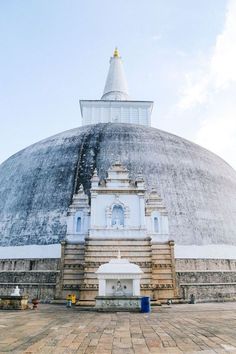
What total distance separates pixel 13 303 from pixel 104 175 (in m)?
10.4

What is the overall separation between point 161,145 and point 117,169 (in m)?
6.45

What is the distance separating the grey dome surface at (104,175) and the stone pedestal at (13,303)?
5924mm

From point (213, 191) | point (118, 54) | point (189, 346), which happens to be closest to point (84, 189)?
point (213, 191)

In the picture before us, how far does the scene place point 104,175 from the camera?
21484 millimetres

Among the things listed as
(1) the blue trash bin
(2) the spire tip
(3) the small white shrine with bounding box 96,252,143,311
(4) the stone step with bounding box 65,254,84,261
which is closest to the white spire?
(2) the spire tip

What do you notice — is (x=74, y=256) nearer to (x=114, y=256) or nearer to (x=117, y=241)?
(x=114, y=256)

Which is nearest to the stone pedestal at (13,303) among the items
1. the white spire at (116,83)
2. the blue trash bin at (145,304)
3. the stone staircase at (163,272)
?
the blue trash bin at (145,304)

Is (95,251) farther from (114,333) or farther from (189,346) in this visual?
(189,346)

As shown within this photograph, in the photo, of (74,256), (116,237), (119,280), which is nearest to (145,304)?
(119,280)

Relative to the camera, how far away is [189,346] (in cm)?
536

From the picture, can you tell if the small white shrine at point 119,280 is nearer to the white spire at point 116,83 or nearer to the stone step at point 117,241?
the stone step at point 117,241

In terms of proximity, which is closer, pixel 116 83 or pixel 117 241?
pixel 117 241

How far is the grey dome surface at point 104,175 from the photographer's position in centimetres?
1997

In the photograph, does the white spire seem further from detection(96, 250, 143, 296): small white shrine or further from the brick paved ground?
the brick paved ground
